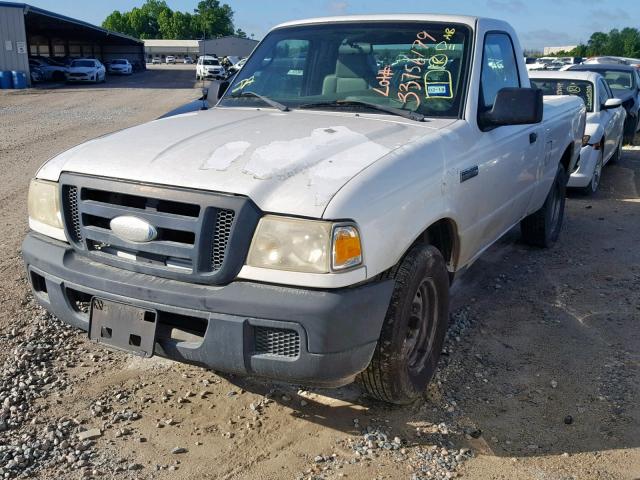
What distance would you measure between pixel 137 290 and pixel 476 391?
193 cm

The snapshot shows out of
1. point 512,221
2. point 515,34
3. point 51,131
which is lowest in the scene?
point 51,131

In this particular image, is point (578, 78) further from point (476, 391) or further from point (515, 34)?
point (476, 391)

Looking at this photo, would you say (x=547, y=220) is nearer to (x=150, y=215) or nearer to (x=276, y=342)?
(x=276, y=342)

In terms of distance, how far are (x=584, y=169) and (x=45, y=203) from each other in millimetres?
7071

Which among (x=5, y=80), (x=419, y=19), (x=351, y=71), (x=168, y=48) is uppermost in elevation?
(x=419, y=19)

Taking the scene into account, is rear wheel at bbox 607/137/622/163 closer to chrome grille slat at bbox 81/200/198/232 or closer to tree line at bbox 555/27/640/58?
chrome grille slat at bbox 81/200/198/232

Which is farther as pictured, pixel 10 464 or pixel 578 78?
pixel 578 78

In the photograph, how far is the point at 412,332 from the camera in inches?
130

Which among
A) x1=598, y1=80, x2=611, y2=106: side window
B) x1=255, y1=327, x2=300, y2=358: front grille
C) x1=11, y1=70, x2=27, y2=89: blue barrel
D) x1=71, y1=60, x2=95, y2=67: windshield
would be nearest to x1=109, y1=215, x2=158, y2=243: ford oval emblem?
x1=255, y1=327, x2=300, y2=358: front grille

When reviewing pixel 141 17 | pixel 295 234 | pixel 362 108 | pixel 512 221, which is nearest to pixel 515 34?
pixel 512 221

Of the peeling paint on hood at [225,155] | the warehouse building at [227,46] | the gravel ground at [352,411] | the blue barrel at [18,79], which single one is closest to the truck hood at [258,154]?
the peeling paint on hood at [225,155]

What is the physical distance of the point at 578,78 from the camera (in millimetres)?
9453

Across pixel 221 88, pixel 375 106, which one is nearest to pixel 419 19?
pixel 375 106

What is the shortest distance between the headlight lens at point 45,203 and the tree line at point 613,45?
256 ft
